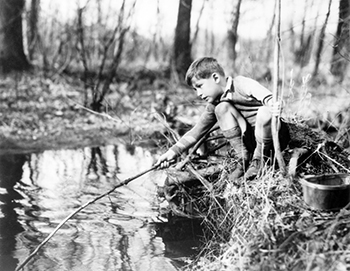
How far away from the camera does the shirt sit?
3.24 m

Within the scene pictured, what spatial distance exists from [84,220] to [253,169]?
1610mm

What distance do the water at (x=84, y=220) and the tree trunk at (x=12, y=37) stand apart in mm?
4221

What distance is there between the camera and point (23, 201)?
14.3ft

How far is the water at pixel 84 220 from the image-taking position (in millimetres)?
3254

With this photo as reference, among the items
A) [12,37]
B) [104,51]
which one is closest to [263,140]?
[104,51]

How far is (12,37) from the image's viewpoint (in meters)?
9.63

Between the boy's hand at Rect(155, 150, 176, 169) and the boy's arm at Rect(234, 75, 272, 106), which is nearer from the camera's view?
the boy's arm at Rect(234, 75, 272, 106)

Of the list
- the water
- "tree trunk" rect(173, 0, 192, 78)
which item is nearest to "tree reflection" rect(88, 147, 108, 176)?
the water

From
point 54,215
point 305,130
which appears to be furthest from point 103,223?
point 305,130

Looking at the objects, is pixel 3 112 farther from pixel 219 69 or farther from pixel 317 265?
pixel 317 265

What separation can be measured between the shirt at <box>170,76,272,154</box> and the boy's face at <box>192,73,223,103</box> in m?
0.06

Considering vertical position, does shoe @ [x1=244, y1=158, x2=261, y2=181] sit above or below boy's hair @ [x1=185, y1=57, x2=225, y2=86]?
below

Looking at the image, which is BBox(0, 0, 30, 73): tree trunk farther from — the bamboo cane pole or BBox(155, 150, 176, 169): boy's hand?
the bamboo cane pole

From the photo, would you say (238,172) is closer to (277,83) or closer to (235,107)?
(235,107)
